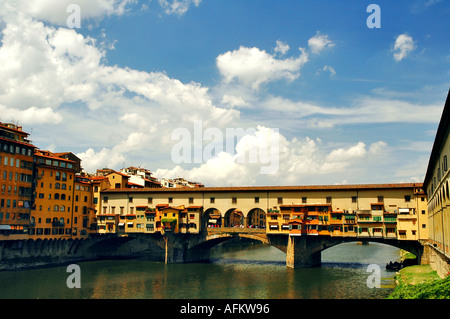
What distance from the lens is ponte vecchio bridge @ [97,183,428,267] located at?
62.5 metres

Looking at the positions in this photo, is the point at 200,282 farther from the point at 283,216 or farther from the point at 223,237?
the point at 283,216

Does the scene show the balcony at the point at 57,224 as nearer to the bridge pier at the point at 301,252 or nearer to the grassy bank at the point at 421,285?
the bridge pier at the point at 301,252

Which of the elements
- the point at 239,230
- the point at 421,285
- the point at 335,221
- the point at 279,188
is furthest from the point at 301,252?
the point at 421,285

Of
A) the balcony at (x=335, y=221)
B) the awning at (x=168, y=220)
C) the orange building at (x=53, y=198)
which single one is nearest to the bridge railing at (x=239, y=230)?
the awning at (x=168, y=220)

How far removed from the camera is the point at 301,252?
66.0m

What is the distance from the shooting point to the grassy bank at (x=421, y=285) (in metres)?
22.8

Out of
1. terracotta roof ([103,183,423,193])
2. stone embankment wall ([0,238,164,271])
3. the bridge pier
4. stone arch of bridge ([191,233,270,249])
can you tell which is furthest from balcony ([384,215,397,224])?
stone embankment wall ([0,238,164,271])

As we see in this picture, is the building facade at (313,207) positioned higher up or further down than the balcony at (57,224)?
higher up

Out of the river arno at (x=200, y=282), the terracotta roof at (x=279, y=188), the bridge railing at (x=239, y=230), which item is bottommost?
the river arno at (x=200, y=282)

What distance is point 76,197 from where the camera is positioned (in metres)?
81.1

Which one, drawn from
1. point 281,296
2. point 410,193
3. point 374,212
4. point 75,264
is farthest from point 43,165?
point 410,193

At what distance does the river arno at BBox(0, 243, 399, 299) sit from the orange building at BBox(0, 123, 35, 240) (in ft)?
29.1

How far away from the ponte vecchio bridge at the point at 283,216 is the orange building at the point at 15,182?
1699 centimetres
